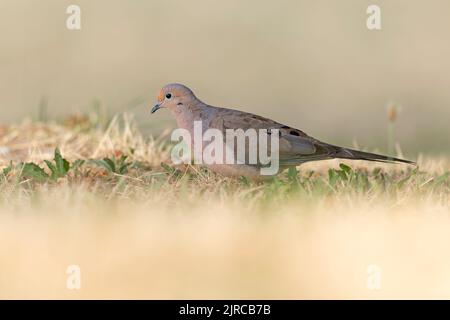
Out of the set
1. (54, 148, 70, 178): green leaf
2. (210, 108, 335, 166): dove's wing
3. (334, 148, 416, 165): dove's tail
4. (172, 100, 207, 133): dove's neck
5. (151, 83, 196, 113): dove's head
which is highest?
(151, 83, 196, 113): dove's head

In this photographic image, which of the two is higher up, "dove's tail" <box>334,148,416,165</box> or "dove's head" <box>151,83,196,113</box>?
"dove's head" <box>151,83,196,113</box>

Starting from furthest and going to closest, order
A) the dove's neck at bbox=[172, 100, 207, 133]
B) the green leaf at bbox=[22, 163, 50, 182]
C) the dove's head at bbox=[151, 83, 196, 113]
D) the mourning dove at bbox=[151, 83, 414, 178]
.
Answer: the dove's head at bbox=[151, 83, 196, 113] → the dove's neck at bbox=[172, 100, 207, 133] → the green leaf at bbox=[22, 163, 50, 182] → the mourning dove at bbox=[151, 83, 414, 178]

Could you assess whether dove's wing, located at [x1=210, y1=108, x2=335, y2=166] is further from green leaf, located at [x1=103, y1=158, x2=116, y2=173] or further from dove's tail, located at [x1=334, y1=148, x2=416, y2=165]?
green leaf, located at [x1=103, y1=158, x2=116, y2=173]

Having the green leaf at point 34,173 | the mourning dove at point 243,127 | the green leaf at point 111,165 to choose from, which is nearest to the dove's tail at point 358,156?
the mourning dove at point 243,127

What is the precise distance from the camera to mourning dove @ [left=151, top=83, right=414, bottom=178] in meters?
6.49

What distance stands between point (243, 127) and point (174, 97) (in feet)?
2.14

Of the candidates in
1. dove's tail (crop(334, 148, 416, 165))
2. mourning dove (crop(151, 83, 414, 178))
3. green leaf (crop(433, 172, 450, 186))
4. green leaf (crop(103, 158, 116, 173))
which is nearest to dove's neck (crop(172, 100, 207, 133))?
mourning dove (crop(151, 83, 414, 178))

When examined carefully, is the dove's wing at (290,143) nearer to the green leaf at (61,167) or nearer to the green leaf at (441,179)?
the green leaf at (441,179)

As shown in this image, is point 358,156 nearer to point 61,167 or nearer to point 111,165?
point 111,165

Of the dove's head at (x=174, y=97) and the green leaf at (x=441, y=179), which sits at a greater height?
the dove's head at (x=174, y=97)

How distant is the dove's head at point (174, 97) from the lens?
6820 millimetres

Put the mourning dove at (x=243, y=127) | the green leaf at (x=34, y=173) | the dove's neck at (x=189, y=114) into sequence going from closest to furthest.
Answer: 1. the mourning dove at (x=243, y=127)
2. the green leaf at (x=34, y=173)
3. the dove's neck at (x=189, y=114)

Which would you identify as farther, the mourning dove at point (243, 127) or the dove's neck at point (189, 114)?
the dove's neck at point (189, 114)

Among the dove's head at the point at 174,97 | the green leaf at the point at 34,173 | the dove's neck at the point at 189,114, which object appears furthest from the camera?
the dove's head at the point at 174,97
